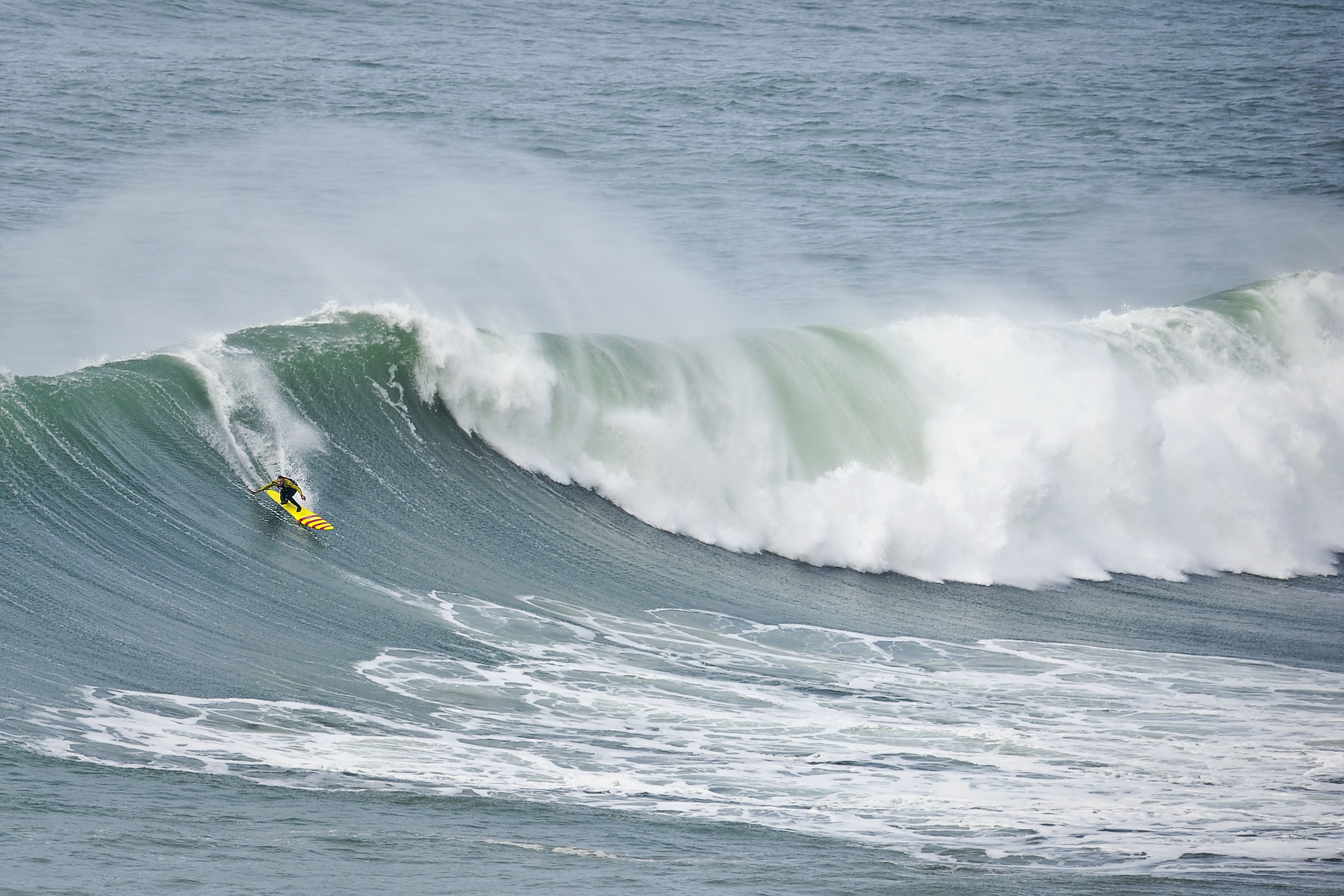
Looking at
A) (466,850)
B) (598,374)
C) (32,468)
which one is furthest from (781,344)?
(466,850)

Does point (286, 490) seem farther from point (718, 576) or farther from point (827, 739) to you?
point (827, 739)

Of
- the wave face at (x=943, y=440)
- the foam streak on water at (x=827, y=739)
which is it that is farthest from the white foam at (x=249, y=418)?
the foam streak on water at (x=827, y=739)

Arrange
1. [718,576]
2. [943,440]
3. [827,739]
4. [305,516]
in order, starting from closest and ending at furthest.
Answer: [827,739], [305,516], [718,576], [943,440]

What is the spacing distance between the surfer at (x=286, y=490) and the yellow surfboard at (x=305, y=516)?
0.6 inches

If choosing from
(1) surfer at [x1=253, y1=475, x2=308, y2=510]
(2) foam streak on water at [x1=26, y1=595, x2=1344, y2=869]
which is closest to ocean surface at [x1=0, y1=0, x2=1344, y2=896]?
(2) foam streak on water at [x1=26, y1=595, x2=1344, y2=869]

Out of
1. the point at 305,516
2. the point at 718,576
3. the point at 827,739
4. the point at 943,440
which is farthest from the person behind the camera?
the point at 943,440

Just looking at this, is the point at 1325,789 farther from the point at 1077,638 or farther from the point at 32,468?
the point at 32,468

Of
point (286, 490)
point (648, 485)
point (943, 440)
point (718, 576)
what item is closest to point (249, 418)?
point (286, 490)

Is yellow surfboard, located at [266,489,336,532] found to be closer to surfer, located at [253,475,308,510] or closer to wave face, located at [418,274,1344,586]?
surfer, located at [253,475,308,510]

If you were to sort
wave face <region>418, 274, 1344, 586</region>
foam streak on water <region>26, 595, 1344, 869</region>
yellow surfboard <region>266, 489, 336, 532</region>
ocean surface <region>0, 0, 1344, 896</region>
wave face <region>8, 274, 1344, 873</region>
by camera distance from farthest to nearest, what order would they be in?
wave face <region>418, 274, 1344, 586</region>
yellow surfboard <region>266, 489, 336, 532</region>
wave face <region>8, 274, 1344, 873</region>
foam streak on water <region>26, 595, 1344, 869</region>
ocean surface <region>0, 0, 1344, 896</region>

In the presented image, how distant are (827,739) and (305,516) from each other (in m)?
5.39

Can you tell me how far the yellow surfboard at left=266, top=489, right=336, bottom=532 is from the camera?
39.3 feet

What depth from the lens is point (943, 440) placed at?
16156mm

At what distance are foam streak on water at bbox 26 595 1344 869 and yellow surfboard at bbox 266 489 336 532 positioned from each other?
1458mm
